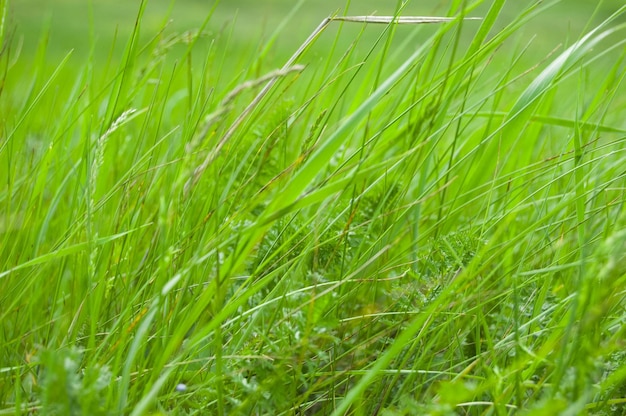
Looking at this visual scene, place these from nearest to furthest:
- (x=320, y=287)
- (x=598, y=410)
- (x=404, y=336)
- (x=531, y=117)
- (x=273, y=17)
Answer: (x=404, y=336)
(x=598, y=410)
(x=320, y=287)
(x=531, y=117)
(x=273, y=17)

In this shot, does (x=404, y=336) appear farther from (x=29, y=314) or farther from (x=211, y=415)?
(x=29, y=314)

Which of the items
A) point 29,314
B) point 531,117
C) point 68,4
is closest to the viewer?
point 29,314

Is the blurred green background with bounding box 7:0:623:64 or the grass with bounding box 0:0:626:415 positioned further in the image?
the blurred green background with bounding box 7:0:623:64

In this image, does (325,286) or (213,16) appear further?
(213,16)

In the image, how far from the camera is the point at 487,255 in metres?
0.98

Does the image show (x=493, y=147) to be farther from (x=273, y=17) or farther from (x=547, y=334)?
(x=273, y=17)

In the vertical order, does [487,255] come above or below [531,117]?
below

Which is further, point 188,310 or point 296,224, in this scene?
point 296,224

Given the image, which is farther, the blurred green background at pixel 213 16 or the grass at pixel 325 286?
the blurred green background at pixel 213 16

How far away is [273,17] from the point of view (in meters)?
8.16

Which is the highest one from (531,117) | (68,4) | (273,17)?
(531,117)

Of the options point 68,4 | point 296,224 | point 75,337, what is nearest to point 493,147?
point 296,224

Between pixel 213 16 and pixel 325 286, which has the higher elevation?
pixel 325 286

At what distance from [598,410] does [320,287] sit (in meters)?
0.39
